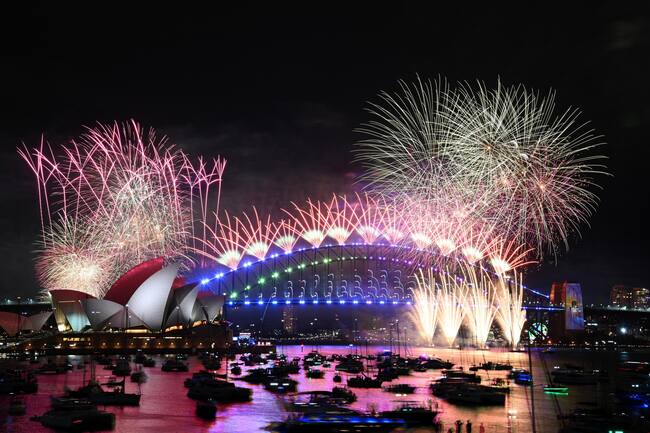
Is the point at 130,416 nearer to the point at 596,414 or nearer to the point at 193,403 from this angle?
the point at 193,403

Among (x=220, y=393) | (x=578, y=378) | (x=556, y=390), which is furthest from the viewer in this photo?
(x=578, y=378)

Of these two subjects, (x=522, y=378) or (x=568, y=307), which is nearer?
(x=522, y=378)

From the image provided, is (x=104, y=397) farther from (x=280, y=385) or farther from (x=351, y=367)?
(x=351, y=367)

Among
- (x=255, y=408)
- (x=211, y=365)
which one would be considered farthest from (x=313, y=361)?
(x=255, y=408)

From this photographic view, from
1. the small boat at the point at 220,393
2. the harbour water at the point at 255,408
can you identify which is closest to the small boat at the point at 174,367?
the harbour water at the point at 255,408

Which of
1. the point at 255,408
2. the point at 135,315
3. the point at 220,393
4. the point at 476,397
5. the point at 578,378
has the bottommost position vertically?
the point at 578,378

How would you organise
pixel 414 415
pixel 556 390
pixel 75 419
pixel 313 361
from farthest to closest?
pixel 313 361 < pixel 556 390 < pixel 414 415 < pixel 75 419

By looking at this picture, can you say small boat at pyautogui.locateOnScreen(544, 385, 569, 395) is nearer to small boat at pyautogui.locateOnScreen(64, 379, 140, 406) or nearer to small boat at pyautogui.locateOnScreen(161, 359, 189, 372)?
small boat at pyautogui.locateOnScreen(64, 379, 140, 406)

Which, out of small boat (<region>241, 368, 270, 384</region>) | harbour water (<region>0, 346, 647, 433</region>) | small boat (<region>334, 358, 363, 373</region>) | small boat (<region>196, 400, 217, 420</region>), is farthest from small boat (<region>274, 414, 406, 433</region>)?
small boat (<region>334, 358, 363, 373</region>)

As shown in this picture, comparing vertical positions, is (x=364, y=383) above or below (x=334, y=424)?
below

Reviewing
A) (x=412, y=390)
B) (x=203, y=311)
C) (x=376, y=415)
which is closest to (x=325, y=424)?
(x=376, y=415)
